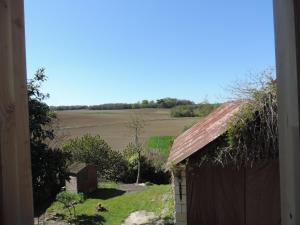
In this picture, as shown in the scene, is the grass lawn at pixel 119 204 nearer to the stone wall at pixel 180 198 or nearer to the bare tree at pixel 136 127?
the stone wall at pixel 180 198

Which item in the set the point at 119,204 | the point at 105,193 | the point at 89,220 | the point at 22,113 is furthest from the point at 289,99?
the point at 105,193

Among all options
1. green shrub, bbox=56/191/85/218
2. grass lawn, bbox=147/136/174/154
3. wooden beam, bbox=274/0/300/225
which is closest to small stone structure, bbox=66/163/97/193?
green shrub, bbox=56/191/85/218

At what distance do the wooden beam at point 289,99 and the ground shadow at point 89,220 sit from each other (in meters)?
14.1

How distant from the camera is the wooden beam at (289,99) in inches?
43.5

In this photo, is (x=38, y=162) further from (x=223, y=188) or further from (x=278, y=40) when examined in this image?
(x=278, y=40)

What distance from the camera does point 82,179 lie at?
65.0ft

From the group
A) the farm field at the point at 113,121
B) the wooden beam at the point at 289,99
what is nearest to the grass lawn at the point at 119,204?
the farm field at the point at 113,121

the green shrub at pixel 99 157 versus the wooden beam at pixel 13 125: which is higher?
the wooden beam at pixel 13 125

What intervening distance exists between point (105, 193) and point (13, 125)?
19.2 m

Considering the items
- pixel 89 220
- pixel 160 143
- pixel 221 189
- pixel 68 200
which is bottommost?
pixel 89 220

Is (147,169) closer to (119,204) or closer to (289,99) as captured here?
(119,204)

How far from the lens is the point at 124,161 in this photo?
2481 centimetres

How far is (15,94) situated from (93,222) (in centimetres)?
1441

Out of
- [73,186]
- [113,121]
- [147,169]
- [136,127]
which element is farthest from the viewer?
[113,121]
